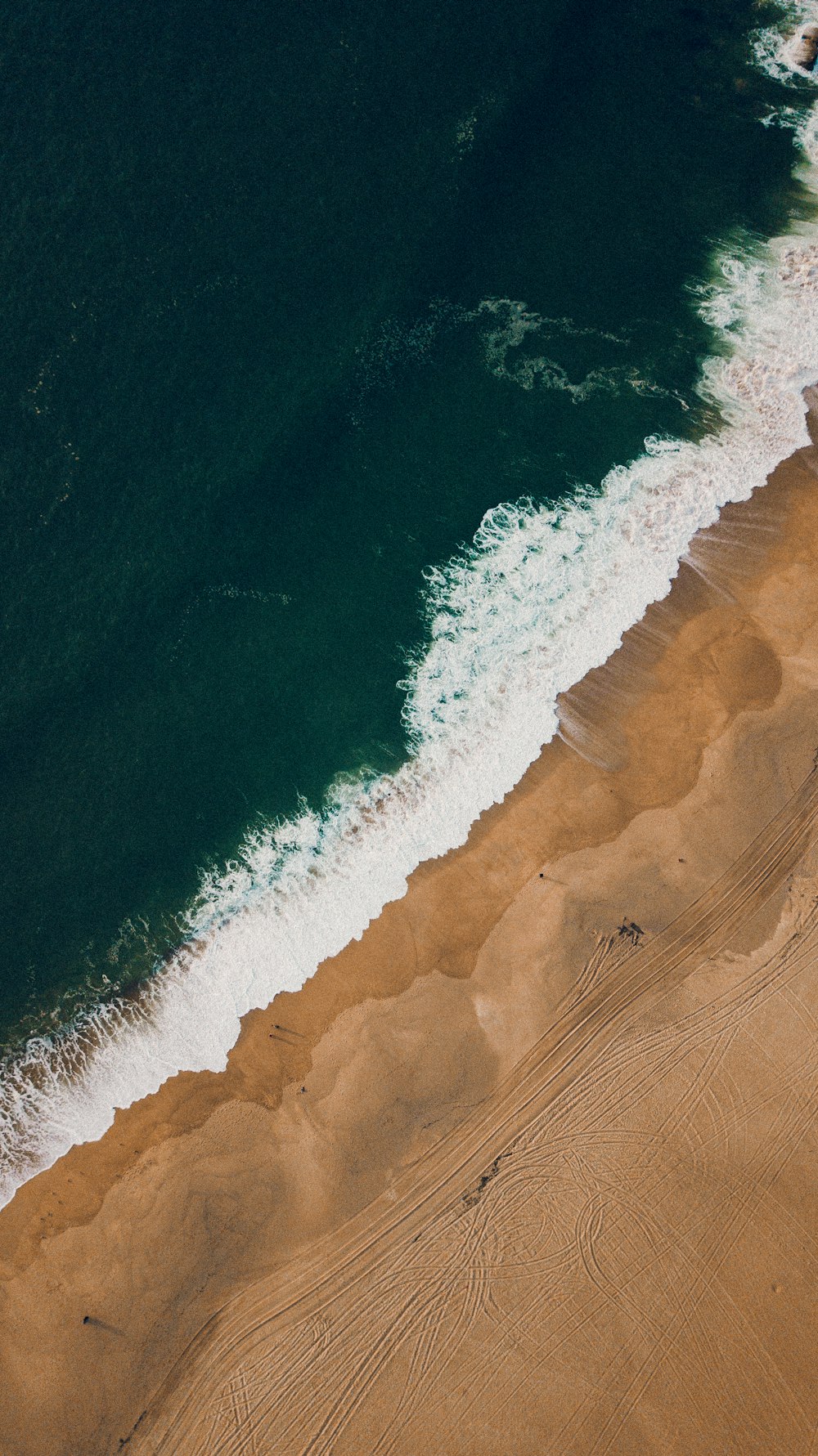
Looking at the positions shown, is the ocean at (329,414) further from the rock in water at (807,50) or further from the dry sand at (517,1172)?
the dry sand at (517,1172)

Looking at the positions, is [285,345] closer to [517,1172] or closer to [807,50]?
[807,50]

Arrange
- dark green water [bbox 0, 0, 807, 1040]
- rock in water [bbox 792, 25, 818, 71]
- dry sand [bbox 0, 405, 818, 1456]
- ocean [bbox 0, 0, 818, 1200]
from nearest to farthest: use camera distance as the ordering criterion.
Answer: dry sand [bbox 0, 405, 818, 1456] < ocean [bbox 0, 0, 818, 1200] < dark green water [bbox 0, 0, 807, 1040] < rock in water [bbox 792, 25, 818, 71]

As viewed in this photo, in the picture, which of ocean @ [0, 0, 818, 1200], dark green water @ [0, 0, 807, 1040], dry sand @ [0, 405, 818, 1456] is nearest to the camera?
dry sand @ [0, 405, 818, 1456]

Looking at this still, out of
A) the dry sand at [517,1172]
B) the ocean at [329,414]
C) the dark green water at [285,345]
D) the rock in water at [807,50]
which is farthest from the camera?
the rock in water at [807,50]

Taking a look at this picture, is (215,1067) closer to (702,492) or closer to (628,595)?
(628,595)

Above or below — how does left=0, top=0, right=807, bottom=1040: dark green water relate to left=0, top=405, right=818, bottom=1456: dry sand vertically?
above

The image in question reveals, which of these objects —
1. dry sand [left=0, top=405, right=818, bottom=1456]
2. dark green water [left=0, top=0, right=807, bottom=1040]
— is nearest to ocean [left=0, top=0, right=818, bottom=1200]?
dark green water [left=0, top=0, right=807, bottom=1040]

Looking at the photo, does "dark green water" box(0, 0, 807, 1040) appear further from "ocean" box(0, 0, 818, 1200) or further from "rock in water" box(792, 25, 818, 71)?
"rock in water" box(792, 25, 818, 71)

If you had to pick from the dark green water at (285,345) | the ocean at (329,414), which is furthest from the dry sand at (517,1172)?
the dark green water at (285,345)
